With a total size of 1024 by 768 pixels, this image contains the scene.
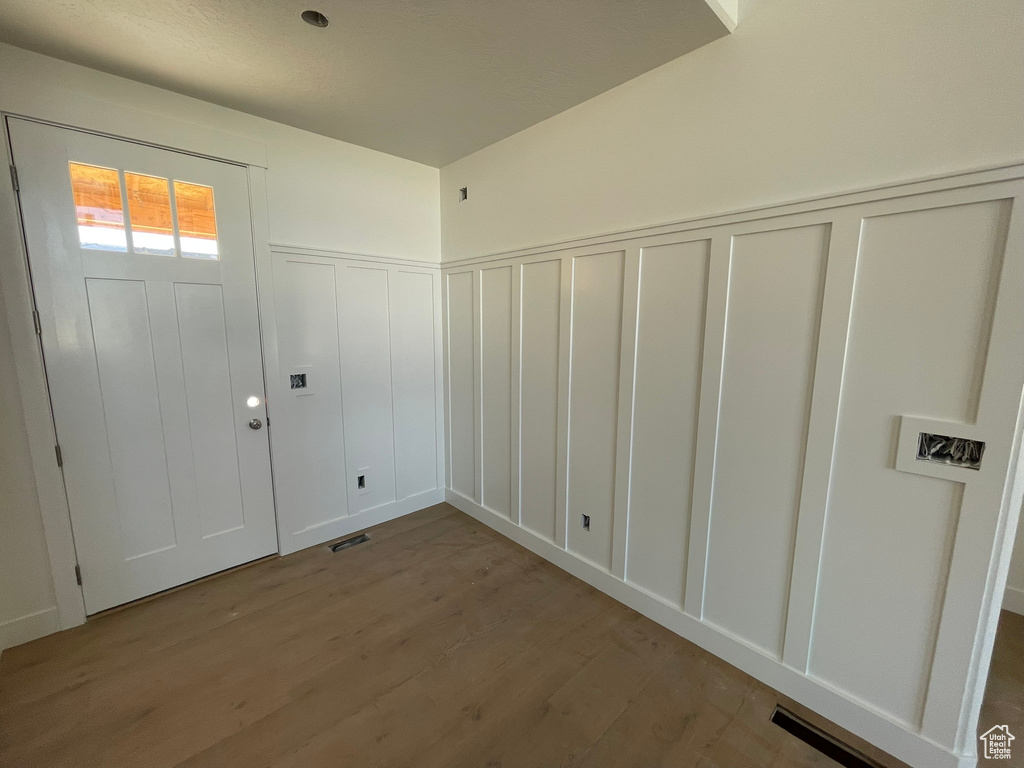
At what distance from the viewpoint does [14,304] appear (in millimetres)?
1890


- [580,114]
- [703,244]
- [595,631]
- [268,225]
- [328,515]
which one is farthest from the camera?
[328,515]

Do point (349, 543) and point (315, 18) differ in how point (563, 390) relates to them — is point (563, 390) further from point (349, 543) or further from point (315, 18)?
point (315, 18)

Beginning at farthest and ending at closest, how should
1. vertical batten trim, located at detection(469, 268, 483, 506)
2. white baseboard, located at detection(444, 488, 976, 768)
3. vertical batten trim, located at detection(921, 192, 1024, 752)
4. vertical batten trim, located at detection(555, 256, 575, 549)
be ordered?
vertical batten trim, located at detection(469, 268, 483, 506) → vertical batten trim, located at detection(555, 256, 575, 549) → white baseboard, located at detection(444, 488, 976, 768) → vertical batten trim, located at detection(921, 192, 1024, 752)

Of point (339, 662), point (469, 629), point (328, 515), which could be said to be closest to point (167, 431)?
point (328, 515)

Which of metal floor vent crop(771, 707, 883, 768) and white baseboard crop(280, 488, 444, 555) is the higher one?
white baseboard crop(280, 488, 444, 555)

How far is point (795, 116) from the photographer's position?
5.13 ft

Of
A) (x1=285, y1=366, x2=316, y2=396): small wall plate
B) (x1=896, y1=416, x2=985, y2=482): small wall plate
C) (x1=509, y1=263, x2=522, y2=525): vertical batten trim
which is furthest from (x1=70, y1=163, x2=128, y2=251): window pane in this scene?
(x1=896, y1=416, x2=985, y2=482): small wall plate

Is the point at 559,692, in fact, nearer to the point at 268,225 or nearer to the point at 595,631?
the point at 595,631

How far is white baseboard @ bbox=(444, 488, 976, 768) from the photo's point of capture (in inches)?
56.9

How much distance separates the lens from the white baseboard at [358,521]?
2.84 metres

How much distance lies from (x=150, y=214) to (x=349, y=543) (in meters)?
2.42

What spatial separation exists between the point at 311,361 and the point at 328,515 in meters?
1.17

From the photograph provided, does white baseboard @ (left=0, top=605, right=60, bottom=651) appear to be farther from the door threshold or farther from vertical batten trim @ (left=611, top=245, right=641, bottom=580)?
vertical batten trim @ (left=611, top=245, right=641, bottom=580)

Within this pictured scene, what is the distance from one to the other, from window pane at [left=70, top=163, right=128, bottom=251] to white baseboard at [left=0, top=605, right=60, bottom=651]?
6.35 feet
